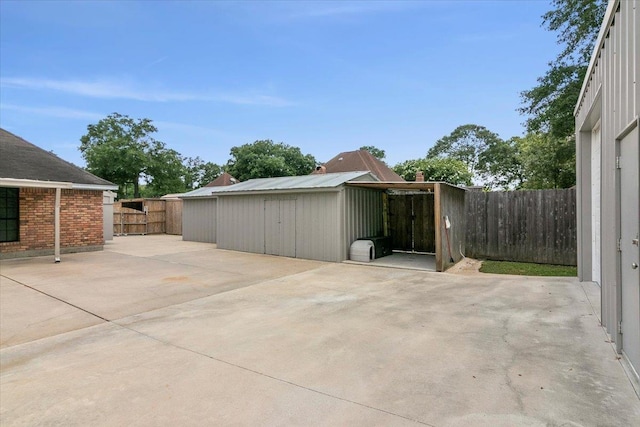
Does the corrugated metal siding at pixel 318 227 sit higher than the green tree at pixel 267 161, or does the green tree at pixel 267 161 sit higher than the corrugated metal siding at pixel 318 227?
the green tree at pixel 267 161

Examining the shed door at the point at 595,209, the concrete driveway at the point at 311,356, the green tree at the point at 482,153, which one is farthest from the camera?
the green tree at the point at 482,153

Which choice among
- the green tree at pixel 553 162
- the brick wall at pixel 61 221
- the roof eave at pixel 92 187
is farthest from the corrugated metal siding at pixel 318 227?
the green tree at pixel 553 162

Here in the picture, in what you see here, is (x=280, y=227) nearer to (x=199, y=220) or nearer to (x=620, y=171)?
(x=199, y=220)

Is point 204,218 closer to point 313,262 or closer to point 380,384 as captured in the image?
point 313,262

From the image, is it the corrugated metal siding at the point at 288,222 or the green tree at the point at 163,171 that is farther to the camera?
the green tree at the point at 163,171

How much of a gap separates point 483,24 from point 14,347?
12979 millimetres

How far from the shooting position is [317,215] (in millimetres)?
10102

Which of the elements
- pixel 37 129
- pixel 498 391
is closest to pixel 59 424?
pixel 498 391

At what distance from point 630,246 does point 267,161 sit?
33.7 m

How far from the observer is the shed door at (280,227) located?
1074cm

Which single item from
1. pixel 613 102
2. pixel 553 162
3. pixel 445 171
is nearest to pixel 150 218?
pixel 445 171

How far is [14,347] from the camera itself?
373cm

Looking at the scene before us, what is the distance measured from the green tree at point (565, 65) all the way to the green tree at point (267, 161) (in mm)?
25328

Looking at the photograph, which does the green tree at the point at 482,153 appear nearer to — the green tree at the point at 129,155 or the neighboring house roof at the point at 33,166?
the green tree at the point at 129,155
